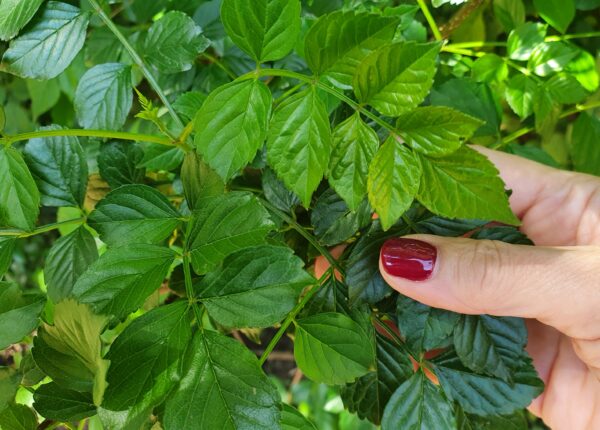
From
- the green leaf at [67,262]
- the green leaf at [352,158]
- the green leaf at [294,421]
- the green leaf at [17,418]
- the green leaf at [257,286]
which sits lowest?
the green leaf at [294,421]

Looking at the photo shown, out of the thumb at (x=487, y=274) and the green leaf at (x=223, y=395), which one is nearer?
the green leaf at (x=223, y=395)

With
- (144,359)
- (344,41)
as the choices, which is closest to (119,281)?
(144,359)

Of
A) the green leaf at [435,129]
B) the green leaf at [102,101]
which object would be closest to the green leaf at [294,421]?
the green leaf at [435,129]

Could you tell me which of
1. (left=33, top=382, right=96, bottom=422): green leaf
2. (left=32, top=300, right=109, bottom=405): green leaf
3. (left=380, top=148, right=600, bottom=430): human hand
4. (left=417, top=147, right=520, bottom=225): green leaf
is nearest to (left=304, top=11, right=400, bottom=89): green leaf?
(left=417, top=147, right=520, bottom=225): green leaf

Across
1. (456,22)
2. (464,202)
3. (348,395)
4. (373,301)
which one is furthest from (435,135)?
(456,22)

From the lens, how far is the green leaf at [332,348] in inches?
22.0

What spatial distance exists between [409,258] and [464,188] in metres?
0.14

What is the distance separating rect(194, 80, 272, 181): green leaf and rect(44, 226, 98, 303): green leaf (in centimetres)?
25

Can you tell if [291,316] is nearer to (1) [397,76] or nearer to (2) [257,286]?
(2) [257,286]

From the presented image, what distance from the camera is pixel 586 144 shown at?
100 cm

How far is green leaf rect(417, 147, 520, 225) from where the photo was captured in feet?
1.65

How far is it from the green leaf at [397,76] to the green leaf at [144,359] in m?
0.28

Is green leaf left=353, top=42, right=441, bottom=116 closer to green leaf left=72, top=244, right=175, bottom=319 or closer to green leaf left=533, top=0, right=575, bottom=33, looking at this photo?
green leaf left=72, top=244, right=175, bottom=319

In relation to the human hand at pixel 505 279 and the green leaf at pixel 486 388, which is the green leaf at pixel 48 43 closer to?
the human hand at pixel 505 279
